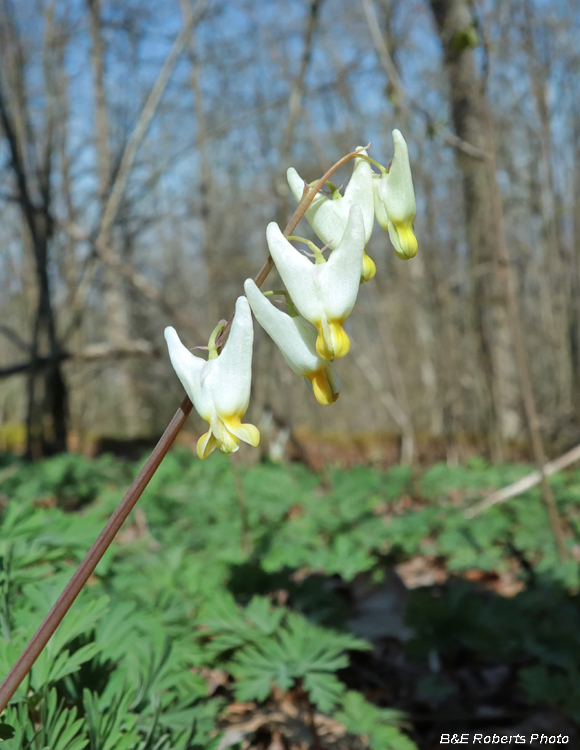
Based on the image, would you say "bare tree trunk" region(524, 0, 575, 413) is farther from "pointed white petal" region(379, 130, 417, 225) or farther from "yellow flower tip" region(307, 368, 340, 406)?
"yellow flower tip" region(307, 368, 340, 406)

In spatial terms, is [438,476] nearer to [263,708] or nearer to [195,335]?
[195,335]

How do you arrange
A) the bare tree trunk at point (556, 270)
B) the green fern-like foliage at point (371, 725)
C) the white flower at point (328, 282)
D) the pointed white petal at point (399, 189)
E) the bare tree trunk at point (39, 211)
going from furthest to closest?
1. the bare tree trunk at point (556, 270)
2. the bare tree trunk at point (39, 211)
3. the green fern-like foliage at point (371, 725)
4. the pointed white petal at point (399, 189)
5. the white flower at point (328, 282)

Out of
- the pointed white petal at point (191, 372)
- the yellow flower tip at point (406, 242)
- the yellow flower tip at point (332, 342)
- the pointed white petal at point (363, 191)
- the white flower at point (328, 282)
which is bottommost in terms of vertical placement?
the pointed white petal at point (191, 372)

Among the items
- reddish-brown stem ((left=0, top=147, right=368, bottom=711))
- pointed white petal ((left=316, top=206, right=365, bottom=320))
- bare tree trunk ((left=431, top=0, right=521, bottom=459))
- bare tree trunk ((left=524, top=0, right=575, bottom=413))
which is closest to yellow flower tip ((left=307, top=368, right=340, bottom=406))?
pointed white petal ((left=316, top=206, right=365, bottom=320))

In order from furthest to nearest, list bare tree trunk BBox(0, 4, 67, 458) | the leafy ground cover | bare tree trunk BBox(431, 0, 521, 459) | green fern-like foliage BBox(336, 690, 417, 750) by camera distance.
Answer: bare tree trunk BBox(0, 4, 67, 458), bare tree trunk BBox(431, 0, 521, 459), green fern-like foliage BBox(336, 690, 417, 750), the leafy ground cover

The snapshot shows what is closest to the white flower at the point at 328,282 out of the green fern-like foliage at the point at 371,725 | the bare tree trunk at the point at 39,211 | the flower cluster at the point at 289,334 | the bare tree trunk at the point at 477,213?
the flower cluster at the point at 289,334

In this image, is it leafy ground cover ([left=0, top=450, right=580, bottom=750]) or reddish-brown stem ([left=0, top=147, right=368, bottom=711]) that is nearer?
reddish-brown stem ([left=0, top=147, right=368, bottom=711])

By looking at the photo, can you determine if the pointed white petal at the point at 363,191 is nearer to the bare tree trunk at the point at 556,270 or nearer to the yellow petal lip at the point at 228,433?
the yellow petal lip at the point at 228,433

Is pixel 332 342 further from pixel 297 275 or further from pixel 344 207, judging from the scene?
pixel 344 207
